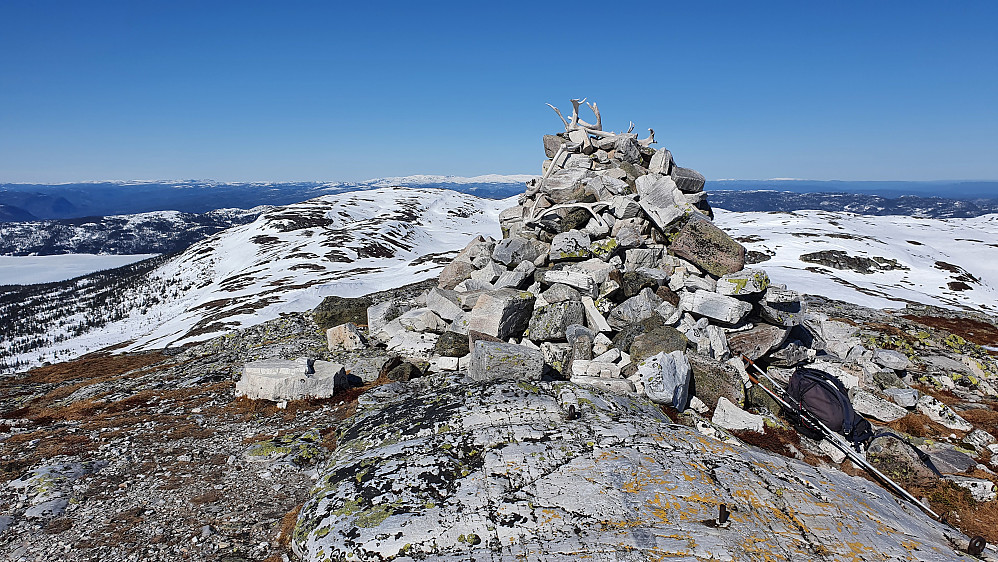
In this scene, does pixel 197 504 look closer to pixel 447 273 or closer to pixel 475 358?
pixel 475 358

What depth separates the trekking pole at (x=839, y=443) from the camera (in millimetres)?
10469

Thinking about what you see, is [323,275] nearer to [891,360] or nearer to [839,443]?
[891,360]

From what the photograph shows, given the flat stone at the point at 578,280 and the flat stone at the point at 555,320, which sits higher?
the flat stone at the point at 578,280

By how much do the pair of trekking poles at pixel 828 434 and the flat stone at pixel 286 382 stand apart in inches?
601

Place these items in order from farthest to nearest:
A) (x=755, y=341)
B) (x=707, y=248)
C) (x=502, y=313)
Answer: (x=707, y=248) → (x=502, y=313) → (x=755, y=341)

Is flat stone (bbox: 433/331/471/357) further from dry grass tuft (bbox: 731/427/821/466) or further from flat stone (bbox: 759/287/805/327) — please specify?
flat stone (bbox: 759/287/805/327)

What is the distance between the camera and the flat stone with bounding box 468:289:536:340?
57.1 ft

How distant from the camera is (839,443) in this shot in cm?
1262

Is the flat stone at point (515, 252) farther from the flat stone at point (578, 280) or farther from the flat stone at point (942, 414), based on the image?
the flat stone at point (942, 414)

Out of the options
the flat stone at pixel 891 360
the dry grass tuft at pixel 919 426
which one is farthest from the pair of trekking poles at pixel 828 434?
the flat stone at pixel 891 360

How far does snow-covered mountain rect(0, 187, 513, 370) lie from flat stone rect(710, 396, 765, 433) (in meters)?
42.6

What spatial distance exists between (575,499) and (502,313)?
9.82 m

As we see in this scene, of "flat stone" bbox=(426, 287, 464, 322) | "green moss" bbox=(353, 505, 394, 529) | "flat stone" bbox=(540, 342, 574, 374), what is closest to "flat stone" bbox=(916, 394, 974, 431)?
"flat stone" bbox=(540, 342, 574, 374)

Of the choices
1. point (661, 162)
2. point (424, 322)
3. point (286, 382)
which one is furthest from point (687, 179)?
point (286, 382)
